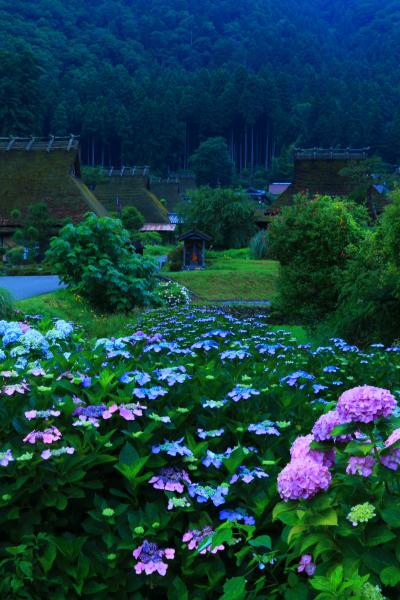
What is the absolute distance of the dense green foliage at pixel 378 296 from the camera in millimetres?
11953

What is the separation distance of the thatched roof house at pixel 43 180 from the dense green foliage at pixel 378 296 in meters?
31.2

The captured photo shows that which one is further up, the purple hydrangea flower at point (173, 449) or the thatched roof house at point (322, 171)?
the thatched roof house at point (322, 171)

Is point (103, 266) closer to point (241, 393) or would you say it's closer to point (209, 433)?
point (241, 393)

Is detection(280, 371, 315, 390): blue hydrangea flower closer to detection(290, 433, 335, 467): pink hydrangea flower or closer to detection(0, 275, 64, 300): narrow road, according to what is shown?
detection(290, 433, 335, 467): pink hydrangea flower

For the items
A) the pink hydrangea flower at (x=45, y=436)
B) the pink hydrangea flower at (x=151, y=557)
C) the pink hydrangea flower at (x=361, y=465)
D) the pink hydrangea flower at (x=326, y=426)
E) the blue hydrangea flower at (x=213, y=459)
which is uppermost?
the pink hydrangea flower at (x=326, y=426)

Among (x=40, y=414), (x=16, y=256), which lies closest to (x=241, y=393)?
(x=40, y=414)

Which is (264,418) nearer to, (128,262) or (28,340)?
(28,340)

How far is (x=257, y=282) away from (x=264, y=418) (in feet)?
84.4

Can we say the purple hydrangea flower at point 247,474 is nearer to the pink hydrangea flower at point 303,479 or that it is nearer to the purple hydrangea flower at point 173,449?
the purple hydrangea flower at point 173,449

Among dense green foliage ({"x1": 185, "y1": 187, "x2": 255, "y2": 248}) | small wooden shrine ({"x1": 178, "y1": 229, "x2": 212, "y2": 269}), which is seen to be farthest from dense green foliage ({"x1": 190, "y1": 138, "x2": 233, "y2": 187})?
small wooden shrine ({"x1": 178, "y1": 229, "x2": 212, "y2": 269})

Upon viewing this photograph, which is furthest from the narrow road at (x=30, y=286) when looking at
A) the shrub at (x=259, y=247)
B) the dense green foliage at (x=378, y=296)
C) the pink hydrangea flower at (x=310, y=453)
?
the pink hydrangea flower at (x=310, y=453)

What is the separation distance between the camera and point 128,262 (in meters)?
17.0

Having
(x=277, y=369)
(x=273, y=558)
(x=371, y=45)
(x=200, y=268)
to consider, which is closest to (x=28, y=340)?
(x=277, y=369)

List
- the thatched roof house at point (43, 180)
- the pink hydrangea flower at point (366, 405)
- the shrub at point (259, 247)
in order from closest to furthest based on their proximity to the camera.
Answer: the pink hydrangea flower at point (366, 405)
the shrub at point (259, 247)
the thatched roof house at point (43, 180)
